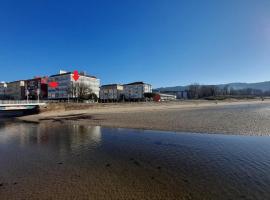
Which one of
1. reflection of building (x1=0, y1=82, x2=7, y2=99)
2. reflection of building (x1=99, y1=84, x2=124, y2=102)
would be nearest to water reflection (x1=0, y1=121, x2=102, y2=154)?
reflection of building (x1=99, y1=84, x2=124, y2=102)

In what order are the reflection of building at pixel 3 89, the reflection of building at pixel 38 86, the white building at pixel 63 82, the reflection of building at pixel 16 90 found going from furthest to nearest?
the reflection of building at pixel 3 89
the reflection of building at pixel 16 90
the reflection of building at pixel 38 86
the white building at pixel 63 82

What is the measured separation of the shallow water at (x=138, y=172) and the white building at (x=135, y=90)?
124 m

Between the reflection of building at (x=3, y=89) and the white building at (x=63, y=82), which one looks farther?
the reflection of building at (x=3, y=89)

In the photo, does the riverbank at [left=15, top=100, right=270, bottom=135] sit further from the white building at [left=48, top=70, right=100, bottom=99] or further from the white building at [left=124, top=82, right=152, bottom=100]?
the white building at [left=124, top=82, right=152, bottom=100]

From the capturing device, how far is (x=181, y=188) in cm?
697

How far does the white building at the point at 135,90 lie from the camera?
138750 millimetres

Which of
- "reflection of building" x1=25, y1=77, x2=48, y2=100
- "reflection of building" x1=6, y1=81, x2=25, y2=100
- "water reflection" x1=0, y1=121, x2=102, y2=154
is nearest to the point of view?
"water reflection" x1=0, y1=121, x2=102, y2=154

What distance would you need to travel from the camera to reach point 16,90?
127 metres

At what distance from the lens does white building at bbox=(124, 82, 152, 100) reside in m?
139

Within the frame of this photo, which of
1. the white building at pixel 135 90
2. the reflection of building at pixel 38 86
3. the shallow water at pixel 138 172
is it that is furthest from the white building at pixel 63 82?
the shallow water at pixel 138 172

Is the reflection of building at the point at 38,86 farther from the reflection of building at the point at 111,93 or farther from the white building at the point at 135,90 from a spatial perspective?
the white building at the point at 135,90

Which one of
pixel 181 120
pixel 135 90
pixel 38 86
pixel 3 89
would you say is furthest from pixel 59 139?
pixel 3 89

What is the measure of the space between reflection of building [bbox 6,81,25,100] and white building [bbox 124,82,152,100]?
67.0 meters

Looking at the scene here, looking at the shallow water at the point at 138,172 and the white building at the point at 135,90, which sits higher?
the white building at the point at 135,90
